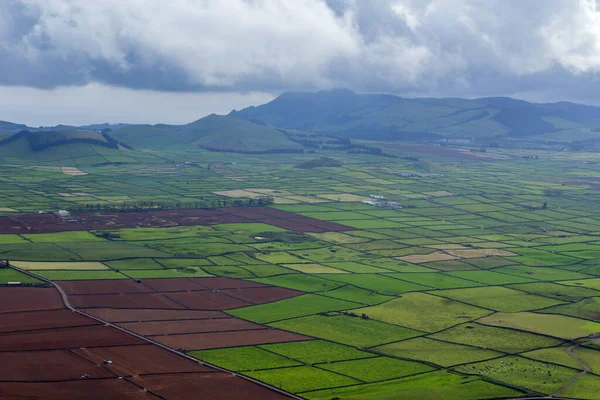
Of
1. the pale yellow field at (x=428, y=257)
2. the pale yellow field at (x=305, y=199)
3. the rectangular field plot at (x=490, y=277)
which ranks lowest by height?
the rectangular field plot at (x=490, y=277)

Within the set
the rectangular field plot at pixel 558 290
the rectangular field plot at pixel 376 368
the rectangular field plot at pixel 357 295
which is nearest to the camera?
the rectangular field plot at pixel 376 368

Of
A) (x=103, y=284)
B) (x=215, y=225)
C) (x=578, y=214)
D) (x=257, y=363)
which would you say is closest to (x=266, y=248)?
(x=215, y=225)

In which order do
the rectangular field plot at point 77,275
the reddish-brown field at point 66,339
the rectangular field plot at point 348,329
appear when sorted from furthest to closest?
the rectangular field plot at point 77,275, the rectangular field plot at point 348,329, the reddish-brown field at point 66,339

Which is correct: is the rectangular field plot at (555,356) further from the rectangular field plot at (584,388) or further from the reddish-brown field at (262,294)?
the reddish-brown field at (262,294)

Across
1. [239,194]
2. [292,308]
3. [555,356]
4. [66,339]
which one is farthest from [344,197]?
[66,339]

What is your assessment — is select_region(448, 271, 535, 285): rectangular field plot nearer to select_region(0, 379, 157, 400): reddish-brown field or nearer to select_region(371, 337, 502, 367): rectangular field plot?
select_region(371, 337, 502, 367): rectangular field plot

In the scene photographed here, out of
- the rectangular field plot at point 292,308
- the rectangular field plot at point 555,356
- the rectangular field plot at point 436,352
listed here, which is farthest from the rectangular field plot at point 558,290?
the rectangular field plot at point 436,352

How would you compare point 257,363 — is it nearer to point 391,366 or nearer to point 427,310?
point 391,366
